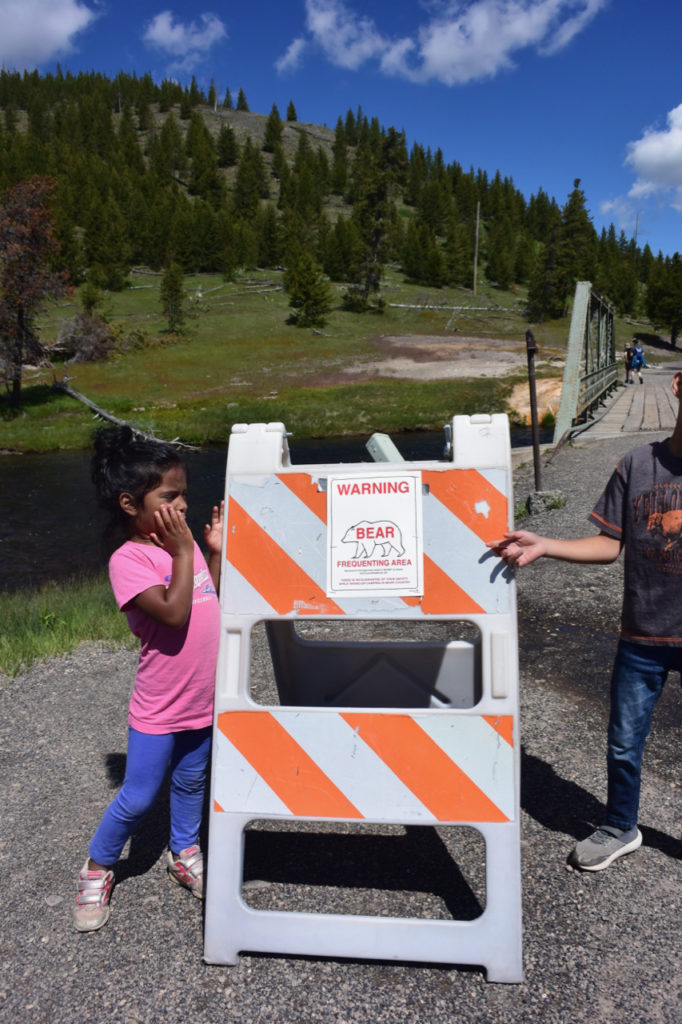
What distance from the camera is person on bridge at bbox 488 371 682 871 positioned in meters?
2.83

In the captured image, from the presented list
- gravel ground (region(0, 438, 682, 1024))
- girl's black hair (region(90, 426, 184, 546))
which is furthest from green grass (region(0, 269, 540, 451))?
girl's black hair (region(90, 426, 184, 546))

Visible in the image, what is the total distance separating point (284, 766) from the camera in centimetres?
260

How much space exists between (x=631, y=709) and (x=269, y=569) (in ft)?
Answer: 4.91

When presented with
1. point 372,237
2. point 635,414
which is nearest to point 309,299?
point 372,237

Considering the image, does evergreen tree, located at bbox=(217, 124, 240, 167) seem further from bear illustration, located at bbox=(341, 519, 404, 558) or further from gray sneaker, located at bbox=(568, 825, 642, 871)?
gray sneaker, located at bbox=(568, 825, 642, 871)

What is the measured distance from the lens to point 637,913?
274 cm

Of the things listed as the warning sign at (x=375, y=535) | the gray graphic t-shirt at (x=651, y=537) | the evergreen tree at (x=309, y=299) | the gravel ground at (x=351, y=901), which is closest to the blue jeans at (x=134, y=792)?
the gravel ground at (x=351, y=901)

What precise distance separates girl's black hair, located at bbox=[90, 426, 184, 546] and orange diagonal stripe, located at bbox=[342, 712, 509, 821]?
1144 millimetres

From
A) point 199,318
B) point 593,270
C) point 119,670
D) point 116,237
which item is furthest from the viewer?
point 593,270

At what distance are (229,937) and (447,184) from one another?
477 ft

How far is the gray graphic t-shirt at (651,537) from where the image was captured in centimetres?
283

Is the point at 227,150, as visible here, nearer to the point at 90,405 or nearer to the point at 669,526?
the point at 90,405

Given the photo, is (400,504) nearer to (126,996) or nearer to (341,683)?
(341,683)

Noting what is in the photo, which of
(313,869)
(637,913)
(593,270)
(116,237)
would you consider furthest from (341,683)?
(593,270)
